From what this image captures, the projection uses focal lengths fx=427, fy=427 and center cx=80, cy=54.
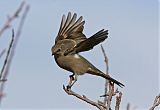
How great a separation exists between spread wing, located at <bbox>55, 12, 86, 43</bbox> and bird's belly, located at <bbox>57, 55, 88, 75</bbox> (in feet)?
0.89

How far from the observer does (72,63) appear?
5863 millimetres

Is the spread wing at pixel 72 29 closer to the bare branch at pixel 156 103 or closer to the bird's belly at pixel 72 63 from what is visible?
the bird's belly at pixel 72 63

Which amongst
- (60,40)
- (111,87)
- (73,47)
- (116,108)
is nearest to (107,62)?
(111,87)

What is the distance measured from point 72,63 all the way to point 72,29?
609mm

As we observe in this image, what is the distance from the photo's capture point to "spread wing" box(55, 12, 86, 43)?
20.0 feet

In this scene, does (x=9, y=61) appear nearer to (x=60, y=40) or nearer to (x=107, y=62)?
(x=107, y=62)

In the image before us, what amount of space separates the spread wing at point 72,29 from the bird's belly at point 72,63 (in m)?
0.27

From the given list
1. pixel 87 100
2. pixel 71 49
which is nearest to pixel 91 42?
pixel 71 49

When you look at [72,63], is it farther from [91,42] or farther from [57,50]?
[91,42]

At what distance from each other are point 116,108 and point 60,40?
357 centimetres

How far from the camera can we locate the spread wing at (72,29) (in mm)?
6082

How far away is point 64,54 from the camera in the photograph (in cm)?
598

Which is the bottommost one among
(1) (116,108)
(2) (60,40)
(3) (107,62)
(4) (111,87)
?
(1) (116,108)

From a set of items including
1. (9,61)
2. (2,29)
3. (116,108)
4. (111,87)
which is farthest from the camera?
(111,87)
